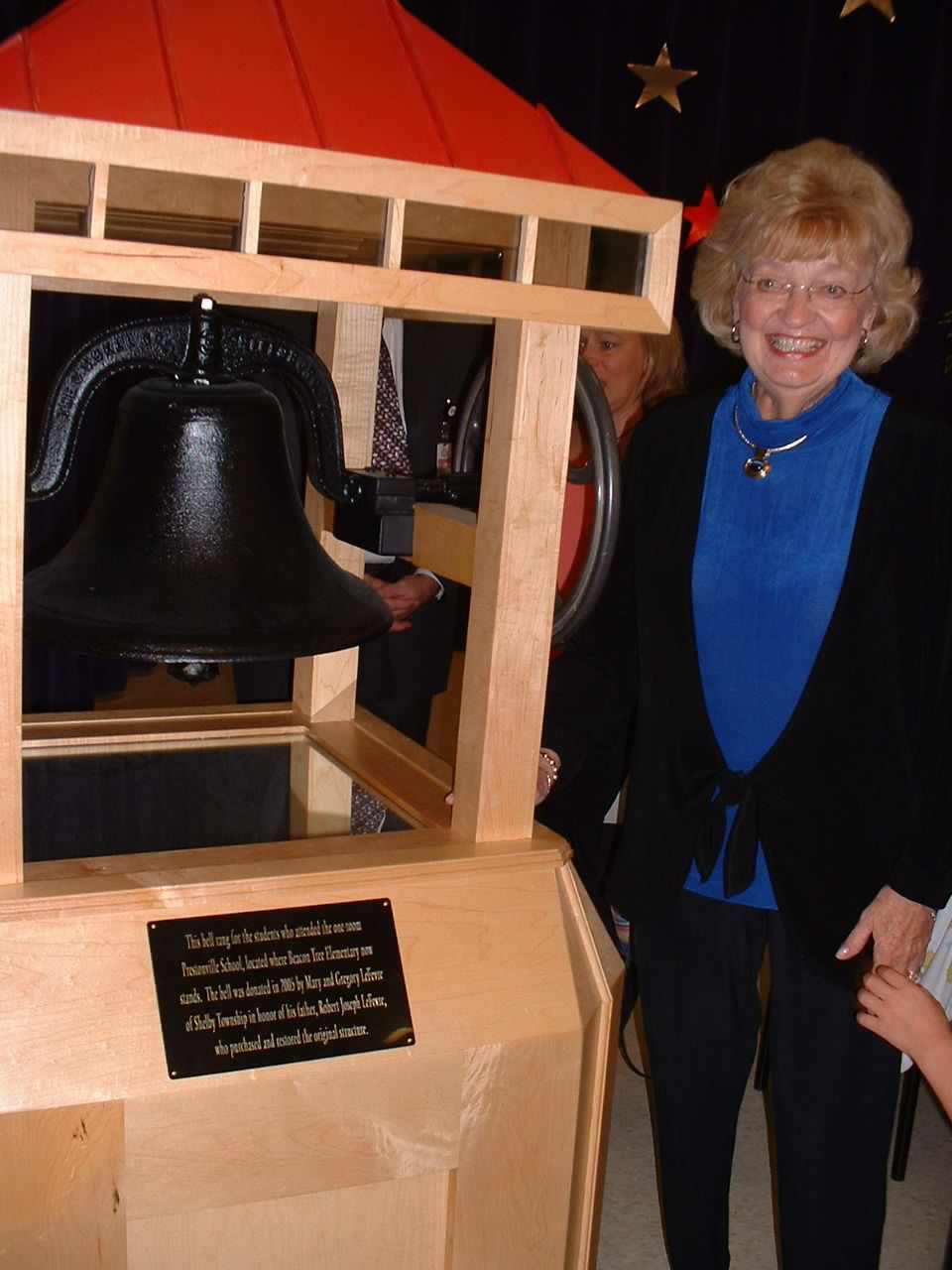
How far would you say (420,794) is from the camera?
1213mm

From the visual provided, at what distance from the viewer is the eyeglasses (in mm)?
1359

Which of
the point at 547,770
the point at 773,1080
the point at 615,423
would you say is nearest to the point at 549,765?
the point at 547,770

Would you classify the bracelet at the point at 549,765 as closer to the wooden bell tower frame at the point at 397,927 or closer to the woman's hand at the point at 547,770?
the woman's hand at the point at 547,770

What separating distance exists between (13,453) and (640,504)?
0.79 metres

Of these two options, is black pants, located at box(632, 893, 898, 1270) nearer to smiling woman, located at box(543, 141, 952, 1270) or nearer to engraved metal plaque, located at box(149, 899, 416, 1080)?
smiling woman, located at box(543, 141, 952, 1270)

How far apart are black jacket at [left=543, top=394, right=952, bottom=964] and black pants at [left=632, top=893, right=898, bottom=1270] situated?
7cm

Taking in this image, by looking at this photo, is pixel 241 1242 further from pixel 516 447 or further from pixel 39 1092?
pixel 516 447

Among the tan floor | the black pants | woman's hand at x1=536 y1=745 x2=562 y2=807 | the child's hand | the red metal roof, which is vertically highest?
the red metal roof

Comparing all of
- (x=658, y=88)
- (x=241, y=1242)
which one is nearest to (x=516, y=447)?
(x=241, y=1242)

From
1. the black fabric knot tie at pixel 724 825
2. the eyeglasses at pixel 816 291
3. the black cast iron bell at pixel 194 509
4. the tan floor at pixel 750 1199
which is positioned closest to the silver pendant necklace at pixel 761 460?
the eyeglasses at pixel 816 291

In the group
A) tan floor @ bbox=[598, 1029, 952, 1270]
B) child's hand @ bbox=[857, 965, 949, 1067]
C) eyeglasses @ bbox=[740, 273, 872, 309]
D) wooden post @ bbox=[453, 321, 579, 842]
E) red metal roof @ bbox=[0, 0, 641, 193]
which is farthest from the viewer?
tan floor @ bbox=[598, 1029, 952, 1270]

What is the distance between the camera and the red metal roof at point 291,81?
0.83m

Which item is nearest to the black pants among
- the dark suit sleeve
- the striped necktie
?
the dark suit sleeve

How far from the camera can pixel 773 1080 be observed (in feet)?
4.86
